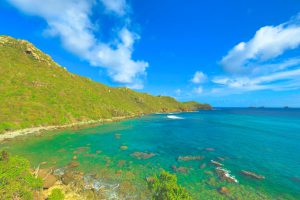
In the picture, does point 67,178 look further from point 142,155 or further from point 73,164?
point 142,155

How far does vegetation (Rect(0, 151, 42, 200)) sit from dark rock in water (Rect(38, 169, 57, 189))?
2.97m

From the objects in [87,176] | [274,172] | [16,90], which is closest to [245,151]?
[274,172]

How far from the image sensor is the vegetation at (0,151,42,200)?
611 inches

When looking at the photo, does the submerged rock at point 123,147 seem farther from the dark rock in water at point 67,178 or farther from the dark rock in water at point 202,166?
the dark rock in water at point 202,166

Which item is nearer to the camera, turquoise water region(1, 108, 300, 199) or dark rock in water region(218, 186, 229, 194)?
dark rock in water region(218, 186, 229, 194)

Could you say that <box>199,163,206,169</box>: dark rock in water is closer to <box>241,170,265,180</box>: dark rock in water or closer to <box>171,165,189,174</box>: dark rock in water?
<box>171,165,189,174</box>: dark rock in water

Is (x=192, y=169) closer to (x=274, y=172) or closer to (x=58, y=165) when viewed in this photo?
(x=274, y=172)

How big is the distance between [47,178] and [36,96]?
70.5 m

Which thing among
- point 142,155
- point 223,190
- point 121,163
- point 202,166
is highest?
point 142,155

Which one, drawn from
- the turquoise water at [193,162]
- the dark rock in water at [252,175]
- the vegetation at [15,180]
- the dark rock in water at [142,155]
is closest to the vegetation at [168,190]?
the turquoise water at [193,162]

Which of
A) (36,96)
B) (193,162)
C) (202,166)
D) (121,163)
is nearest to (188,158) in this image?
(193,162)

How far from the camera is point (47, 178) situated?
80.1 feet

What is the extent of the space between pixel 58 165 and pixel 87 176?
8647mm

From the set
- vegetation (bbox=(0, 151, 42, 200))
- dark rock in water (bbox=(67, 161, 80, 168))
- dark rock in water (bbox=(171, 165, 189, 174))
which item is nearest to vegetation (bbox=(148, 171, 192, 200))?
vegetation (bbox=(0, 151, 42, 200))
